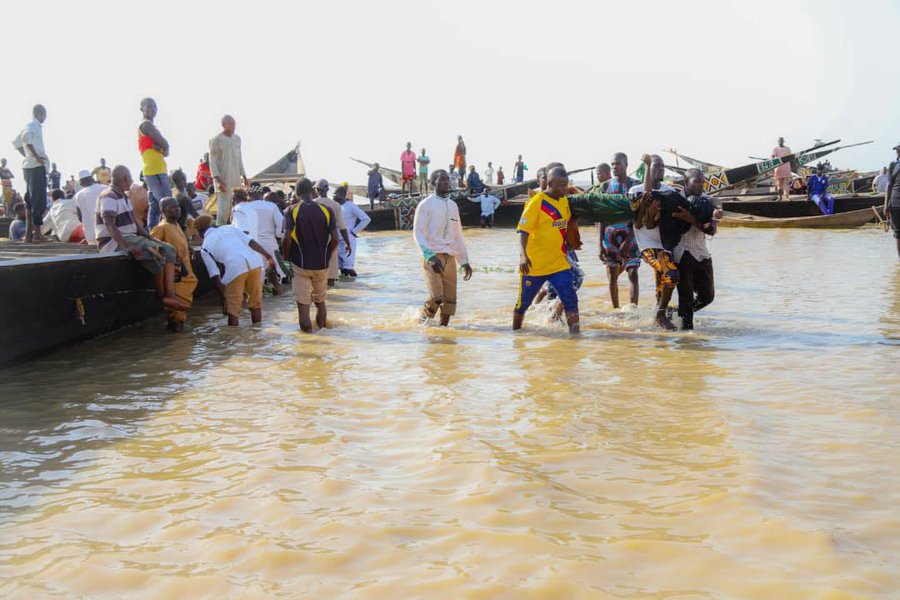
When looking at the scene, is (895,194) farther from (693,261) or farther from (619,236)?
(693,261)

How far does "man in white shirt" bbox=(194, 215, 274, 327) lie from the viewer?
9547mm

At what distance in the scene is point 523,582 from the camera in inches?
124

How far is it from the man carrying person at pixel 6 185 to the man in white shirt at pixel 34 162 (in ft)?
46.8

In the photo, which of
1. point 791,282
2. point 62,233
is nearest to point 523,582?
point 791,282

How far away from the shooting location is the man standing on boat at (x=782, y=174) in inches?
1163

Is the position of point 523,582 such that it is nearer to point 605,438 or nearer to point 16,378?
point 605,438

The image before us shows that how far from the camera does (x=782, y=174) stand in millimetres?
29594

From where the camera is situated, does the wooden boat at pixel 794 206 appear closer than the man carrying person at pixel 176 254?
No

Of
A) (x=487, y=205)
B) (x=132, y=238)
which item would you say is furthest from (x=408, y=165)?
(x=132, y=238)

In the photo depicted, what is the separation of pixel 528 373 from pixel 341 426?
193cm

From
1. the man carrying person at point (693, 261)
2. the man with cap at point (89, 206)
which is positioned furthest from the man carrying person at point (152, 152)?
the man carrying person at point (693, 261)

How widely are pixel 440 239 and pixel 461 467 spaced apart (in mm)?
4952

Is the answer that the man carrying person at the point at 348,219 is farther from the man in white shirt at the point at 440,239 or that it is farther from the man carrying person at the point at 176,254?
the man in white shirt at the point at 440,239

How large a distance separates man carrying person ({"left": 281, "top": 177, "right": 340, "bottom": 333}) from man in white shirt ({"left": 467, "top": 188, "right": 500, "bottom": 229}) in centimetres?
2321
